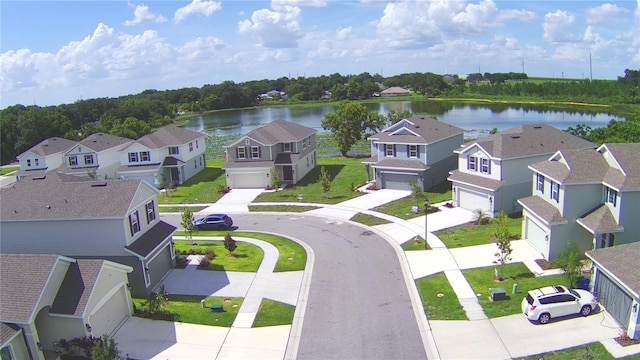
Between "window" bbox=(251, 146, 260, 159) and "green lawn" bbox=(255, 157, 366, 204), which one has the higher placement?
"window" bbox=(251, 146, 260, 159)

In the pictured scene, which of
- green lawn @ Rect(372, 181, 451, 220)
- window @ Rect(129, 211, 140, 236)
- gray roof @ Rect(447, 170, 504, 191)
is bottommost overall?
green lawn @ Rect(372, 181, 451, 220)

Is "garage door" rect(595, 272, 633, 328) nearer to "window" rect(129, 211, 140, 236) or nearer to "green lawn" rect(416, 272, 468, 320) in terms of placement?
"green lawn" rect(416, 272, 468, 320)

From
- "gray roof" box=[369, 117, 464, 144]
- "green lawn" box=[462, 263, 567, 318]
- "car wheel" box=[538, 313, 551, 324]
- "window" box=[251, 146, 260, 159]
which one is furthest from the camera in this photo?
"window" box=[251, 146, 260, 159]

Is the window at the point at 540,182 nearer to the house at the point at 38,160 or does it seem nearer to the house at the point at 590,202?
the house at the point at 590,202

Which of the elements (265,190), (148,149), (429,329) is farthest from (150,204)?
(148,149)

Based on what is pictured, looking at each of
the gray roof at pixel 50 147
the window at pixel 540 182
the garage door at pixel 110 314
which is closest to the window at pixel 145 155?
the gray roof at pixel 50 147

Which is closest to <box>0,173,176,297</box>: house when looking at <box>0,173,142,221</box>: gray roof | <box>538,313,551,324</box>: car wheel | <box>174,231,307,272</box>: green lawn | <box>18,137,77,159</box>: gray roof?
<box>0,173,142,221</box>: gray roof

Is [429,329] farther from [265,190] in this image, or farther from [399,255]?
[265,190]
